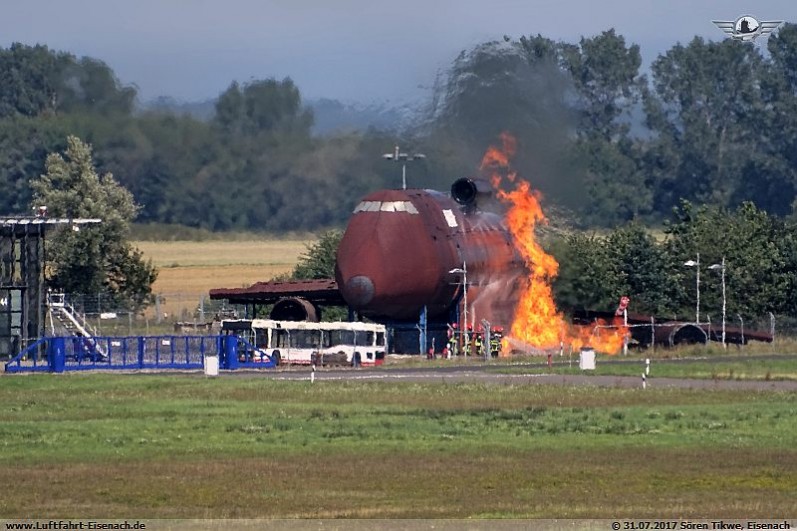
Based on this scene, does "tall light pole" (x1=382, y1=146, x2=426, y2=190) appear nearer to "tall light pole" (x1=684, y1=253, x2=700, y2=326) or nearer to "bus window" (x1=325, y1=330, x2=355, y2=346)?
"bus window" (x1=325, y1=330, x2=355, y2=346)

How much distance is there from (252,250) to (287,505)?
8649 cm

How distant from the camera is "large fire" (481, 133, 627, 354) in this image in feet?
257

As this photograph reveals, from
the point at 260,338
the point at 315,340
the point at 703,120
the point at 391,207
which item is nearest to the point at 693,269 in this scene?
the point at 391,207

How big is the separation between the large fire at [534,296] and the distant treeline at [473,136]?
0.99 meters

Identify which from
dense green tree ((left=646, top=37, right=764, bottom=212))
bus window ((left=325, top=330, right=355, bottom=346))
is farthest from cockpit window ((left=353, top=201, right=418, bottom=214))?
→ dense green tree ((left=646, top=37, right=764, bottom=212))

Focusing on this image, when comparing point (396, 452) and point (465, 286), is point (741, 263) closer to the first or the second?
point (465, 286)

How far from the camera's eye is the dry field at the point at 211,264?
107m

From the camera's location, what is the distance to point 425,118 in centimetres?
7731

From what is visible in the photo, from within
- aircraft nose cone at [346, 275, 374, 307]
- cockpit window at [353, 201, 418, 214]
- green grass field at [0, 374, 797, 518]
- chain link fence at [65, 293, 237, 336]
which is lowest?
green grass field at [0, 374, 797, 518]

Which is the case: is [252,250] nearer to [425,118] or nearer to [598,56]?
[598,56]

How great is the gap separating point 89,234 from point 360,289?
29.9m

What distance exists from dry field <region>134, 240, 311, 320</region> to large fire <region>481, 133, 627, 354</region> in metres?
26.8

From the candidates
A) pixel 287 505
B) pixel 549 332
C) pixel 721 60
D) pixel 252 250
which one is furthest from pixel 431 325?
pixel 721 60

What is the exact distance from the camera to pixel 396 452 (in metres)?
37.3
